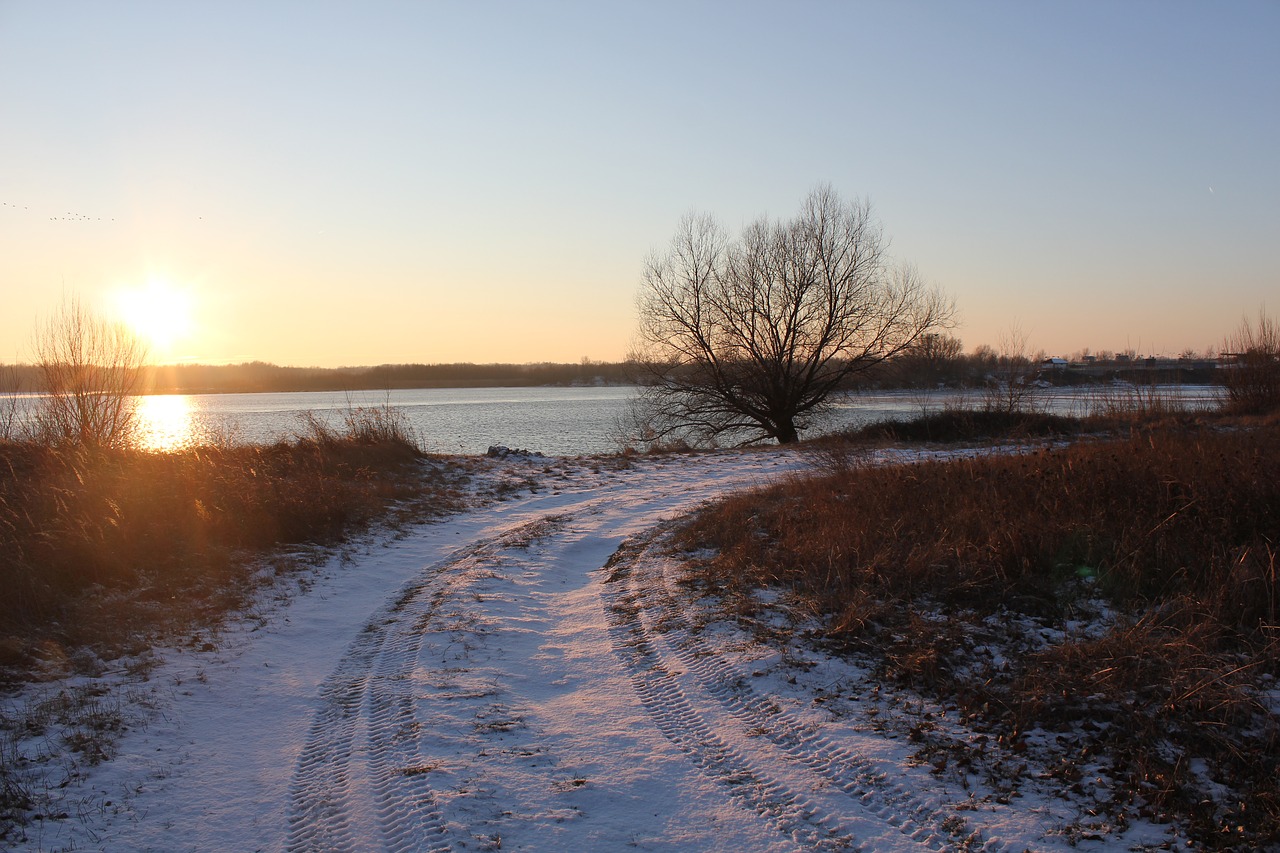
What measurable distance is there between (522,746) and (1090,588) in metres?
4.43

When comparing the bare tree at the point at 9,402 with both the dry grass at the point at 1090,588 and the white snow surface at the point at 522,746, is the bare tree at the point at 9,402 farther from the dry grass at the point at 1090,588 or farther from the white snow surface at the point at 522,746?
the dry grass at the point at 1090,588

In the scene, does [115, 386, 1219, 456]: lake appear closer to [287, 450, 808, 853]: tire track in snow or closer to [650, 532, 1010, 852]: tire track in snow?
[287, 450, 808, 853]: tire track in snow

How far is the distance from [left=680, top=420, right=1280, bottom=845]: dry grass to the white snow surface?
0.43 metres

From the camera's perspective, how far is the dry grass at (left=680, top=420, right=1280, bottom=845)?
145 inches

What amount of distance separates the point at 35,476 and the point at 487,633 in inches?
278

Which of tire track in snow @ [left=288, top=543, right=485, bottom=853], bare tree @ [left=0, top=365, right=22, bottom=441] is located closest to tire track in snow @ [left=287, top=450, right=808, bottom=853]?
tire track in snow @ [left=288, top=543, right=485, bottom=853]

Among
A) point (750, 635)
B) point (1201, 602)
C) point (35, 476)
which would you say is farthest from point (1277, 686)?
point (35, 476)

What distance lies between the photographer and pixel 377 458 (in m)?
15.6

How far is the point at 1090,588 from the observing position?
18.4 feet

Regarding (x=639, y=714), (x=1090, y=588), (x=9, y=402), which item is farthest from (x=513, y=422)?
(x=639, y=714)

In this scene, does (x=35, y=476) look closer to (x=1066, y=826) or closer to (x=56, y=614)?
(x=56, y=614)

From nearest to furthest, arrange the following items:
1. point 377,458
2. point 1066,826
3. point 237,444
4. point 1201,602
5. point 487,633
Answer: point 1066,826, point 1201,602, point 487,633, point 237,444, point 377,458

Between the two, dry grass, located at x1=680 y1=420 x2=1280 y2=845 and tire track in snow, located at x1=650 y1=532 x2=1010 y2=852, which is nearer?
tire track in snow, located at x1=650 y1=532 x2=1010 y2=852

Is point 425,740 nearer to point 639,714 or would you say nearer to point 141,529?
point 639,714
